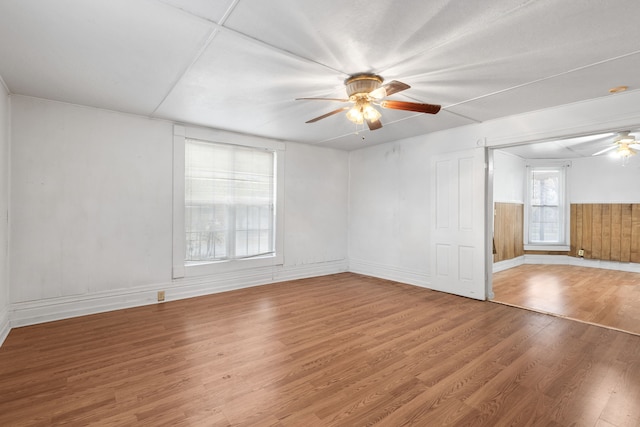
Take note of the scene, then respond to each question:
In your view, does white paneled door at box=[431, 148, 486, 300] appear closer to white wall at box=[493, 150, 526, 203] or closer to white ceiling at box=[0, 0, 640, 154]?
white ceiling at box=[0, 0, 640, 154]

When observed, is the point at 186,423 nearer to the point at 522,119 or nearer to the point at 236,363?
the point at 236,363

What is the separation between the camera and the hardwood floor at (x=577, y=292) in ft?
12.1

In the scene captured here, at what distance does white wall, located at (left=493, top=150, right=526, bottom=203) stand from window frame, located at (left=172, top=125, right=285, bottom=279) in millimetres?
4564

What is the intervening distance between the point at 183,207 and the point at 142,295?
52.5 inches

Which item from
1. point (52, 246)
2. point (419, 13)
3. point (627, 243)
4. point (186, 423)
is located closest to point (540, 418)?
point (186, 423)

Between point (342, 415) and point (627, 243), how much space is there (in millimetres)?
8042

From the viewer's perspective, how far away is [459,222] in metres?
4.55

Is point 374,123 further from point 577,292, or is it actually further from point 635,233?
point 635,233

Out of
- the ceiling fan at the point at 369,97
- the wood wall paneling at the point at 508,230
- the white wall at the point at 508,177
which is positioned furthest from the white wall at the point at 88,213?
the white wall at the point at 508,177

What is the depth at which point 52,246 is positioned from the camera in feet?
11.5

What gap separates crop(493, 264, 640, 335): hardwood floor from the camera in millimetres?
3695

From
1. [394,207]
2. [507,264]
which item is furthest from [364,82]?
[507,264]

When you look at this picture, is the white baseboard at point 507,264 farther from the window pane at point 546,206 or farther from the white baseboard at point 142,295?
the white baseboard at point 142,295

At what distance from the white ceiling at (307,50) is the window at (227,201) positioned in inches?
45.4
